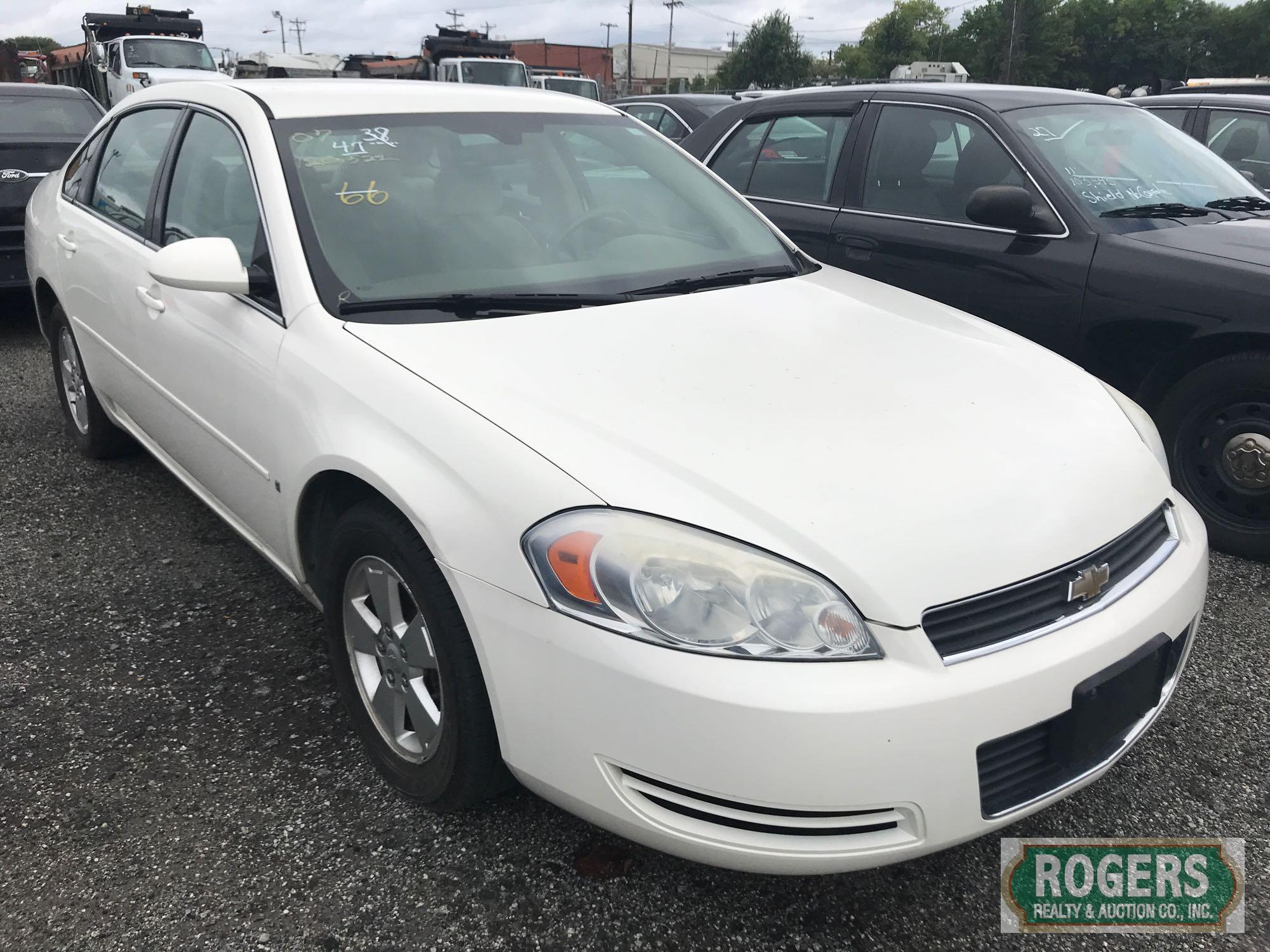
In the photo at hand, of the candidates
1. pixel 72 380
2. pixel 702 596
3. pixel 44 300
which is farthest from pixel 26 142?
pixel 702 596

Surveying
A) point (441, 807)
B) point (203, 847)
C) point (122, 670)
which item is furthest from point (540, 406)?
point (122, 670)

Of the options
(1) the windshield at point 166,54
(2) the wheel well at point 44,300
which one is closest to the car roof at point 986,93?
(2) the wheel well at point 44,300

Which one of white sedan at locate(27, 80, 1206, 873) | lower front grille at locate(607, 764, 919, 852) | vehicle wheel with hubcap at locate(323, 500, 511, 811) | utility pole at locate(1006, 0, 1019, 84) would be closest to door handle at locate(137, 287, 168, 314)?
white sedan at locate(27, 80, 1206, 873)

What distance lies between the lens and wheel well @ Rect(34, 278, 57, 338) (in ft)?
13.9

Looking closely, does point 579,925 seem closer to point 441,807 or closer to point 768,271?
point 441,807

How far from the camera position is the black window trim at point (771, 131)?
4598 mm

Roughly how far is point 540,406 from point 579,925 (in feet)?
3.34

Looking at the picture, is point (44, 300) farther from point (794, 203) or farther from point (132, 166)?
point (794, 203)

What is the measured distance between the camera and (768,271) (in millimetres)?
2967

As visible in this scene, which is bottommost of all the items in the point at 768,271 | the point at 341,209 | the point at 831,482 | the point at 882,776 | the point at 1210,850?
the point at 1210,850

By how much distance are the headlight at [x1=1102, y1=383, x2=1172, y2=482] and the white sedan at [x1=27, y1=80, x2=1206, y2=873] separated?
0.03m

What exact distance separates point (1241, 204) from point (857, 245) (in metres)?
1.55

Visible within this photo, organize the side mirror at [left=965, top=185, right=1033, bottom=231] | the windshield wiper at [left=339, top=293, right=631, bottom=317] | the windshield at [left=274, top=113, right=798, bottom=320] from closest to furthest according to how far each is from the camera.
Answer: the windshield wiper at [left=339, top=293, right=631, bottom=317] < the windshield at [left=274, top=113, right=798, bottom=320] < the side mirror at [left=965, top=185, right=1033, bottom=231]

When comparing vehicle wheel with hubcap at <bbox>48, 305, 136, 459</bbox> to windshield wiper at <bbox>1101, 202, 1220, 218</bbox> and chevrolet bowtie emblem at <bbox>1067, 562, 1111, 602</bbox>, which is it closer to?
chevrolet bowtie emblem at <bbox>1067, 562, 1111, 602</bbox>
